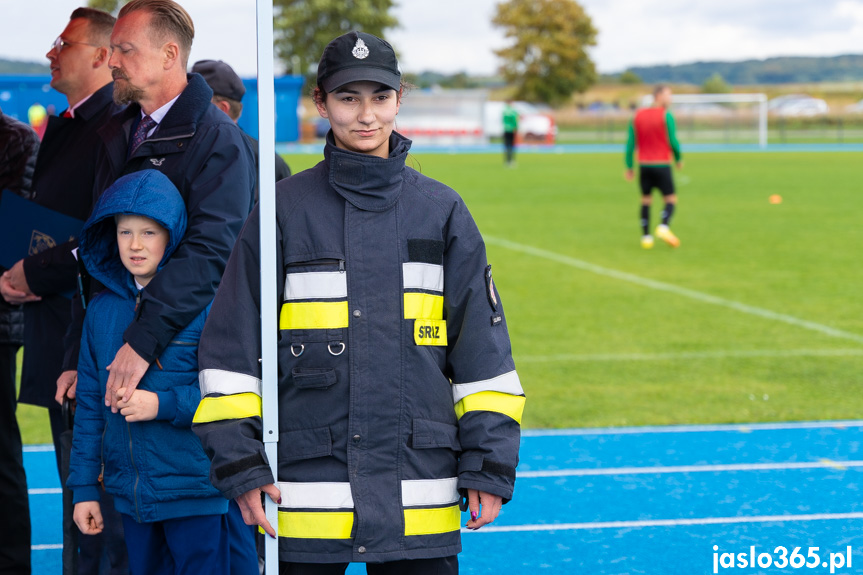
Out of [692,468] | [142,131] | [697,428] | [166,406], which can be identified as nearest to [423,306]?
[166,406]

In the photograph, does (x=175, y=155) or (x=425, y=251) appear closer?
(x=425, y=251)

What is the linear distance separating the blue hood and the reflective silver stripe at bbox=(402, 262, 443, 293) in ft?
3.11

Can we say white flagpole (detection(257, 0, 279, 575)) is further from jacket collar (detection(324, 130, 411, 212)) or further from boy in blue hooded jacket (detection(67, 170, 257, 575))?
boy in blue hooded jacket (detection(67, 170, 257, 575))

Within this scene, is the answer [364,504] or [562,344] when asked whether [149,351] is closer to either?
[364,504]

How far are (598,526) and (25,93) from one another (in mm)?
44494

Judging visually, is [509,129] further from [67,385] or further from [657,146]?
[67,385]

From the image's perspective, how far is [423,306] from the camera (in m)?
2.62

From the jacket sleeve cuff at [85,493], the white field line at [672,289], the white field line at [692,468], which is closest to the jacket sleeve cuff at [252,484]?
the jacket sleeve cuff at [85,493]

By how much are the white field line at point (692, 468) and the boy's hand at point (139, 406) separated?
111 inches

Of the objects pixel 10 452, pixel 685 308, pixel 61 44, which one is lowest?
pixel 685 308

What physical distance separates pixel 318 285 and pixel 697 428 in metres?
4.34

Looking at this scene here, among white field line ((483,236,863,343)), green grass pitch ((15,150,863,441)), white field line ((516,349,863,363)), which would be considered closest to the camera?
green grass pitch ((15,150,863,441))

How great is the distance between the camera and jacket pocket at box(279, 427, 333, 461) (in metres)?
2.53

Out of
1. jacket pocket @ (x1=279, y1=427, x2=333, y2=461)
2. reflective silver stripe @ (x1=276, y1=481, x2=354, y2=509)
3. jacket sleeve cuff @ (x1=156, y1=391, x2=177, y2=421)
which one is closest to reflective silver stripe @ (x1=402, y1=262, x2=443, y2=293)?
jacket pocket @ (x1=279, y1=427, x2=333, y2=461)
